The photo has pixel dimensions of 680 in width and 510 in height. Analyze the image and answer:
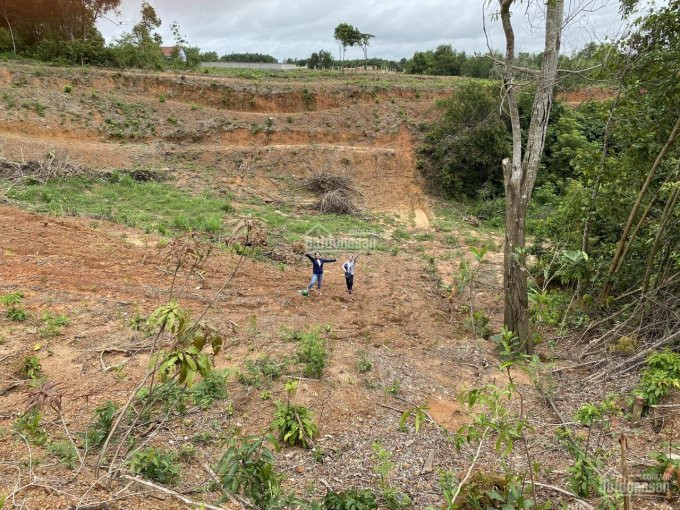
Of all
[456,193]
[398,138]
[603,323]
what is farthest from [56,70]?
[603,323]

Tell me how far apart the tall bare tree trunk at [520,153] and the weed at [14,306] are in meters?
6.36

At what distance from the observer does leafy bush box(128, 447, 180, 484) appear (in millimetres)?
3281

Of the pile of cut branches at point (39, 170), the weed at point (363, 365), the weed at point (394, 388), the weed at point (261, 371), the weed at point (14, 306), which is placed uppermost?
the pile of cut branches at point (39, 170)

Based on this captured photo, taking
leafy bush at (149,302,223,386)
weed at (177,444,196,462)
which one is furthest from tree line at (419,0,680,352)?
weed at (177,444,196,462)

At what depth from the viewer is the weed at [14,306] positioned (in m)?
6.04

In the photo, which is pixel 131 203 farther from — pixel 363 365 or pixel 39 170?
pixel 363 365

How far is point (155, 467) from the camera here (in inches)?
133

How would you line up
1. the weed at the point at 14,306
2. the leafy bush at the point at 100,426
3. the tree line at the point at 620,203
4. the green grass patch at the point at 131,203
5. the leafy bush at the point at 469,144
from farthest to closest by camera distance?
the leafy bush at the point at 469,144
the green grass patch at the point at 131,203
the weed at the point at 14,306
the tree line at the point at 620,203
the leafy bush at the point at 100,426

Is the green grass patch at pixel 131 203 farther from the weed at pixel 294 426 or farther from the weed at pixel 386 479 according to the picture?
the weed at pixel 386 479

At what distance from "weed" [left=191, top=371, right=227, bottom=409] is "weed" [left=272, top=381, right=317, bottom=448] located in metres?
0.84

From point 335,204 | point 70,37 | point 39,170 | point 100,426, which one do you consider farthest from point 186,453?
point 70,37

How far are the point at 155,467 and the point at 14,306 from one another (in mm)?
4308

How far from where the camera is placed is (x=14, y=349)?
5375mm

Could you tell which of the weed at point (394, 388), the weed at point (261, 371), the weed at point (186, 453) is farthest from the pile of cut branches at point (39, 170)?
the weed at point (394, 388)
